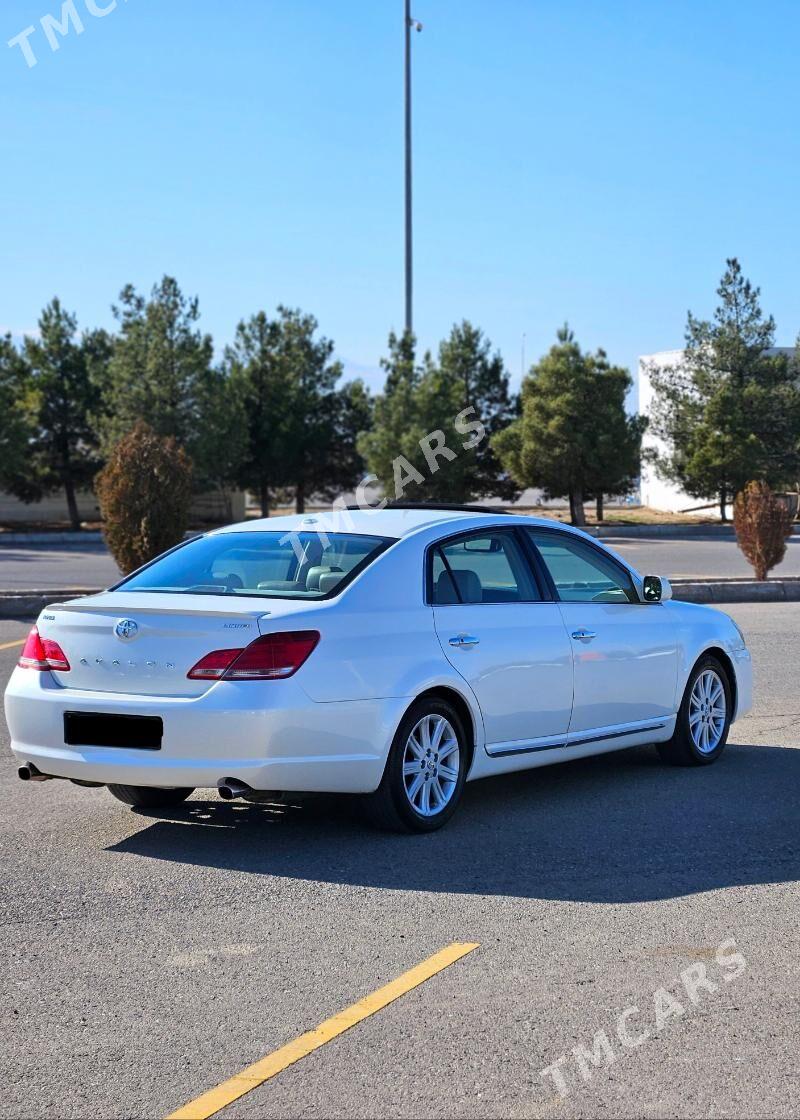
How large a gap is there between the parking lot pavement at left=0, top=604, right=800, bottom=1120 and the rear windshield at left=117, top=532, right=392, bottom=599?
1141 mm

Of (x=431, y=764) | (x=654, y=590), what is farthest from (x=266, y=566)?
(x=654, y=590)

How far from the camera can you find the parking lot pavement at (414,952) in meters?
3.99

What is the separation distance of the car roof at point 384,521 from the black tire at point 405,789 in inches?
36.6

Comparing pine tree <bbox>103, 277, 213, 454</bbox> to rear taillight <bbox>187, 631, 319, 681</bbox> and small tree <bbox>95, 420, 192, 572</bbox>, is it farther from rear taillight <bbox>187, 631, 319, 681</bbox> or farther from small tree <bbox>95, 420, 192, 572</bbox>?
rear taillight <bbox>187, 631, 319, 681</bbox>

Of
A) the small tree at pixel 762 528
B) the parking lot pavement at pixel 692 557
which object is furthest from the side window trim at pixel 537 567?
the parking lot pavement at pixel 692 557

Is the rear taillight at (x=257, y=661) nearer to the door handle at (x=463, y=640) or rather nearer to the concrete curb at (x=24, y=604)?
the door handle at (x=463, y=640)

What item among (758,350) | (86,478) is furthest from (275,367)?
(758,350)

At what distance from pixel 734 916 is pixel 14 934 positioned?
105 inches

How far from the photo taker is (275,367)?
46.0m

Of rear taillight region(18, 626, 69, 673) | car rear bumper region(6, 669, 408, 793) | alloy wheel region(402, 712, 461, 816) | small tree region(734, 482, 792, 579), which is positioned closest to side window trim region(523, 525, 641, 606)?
alloy wheel region(402, 712, 461, 816)

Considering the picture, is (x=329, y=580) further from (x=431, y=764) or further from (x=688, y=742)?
(x=688, y=742)

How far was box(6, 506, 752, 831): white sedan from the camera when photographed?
252 inches

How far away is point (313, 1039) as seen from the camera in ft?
14.1

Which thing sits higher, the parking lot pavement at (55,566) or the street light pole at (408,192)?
the street light pole at (408,192)
